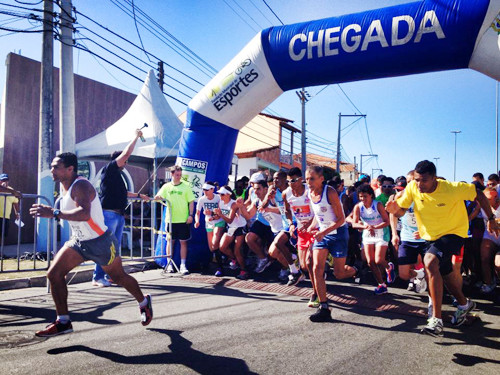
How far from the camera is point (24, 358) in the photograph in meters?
3.39

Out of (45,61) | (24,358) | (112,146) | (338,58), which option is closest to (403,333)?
(24,358)

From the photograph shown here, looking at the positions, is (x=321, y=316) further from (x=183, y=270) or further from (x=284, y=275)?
(x=183, y=270)

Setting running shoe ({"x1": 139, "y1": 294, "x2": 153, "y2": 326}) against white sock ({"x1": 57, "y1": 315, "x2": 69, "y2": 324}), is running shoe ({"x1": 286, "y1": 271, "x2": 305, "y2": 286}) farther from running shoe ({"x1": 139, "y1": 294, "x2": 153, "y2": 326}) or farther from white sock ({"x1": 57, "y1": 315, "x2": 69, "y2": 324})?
white sock ({"x1": 57, "y1": 315, "x2": 69, "y2": 324})

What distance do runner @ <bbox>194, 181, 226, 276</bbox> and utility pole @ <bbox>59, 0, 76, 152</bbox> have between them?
400cm

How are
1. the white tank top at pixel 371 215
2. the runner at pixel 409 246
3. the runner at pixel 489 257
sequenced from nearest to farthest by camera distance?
the runner at pixel 409 246, the runner at pixel 489 257, the white tank top at pixel 371 215

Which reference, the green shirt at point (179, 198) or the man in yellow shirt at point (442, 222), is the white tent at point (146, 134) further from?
the man in yellow shirt at point (442, 222)

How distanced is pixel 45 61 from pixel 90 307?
7.80 metres

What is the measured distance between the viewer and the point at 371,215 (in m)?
6.50

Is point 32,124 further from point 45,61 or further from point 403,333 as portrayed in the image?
point 403,333

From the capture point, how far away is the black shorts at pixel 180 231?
8.00 m

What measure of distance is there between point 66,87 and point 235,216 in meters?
5.71

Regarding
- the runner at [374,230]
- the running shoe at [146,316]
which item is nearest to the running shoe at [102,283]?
the running shoe at [146,316]

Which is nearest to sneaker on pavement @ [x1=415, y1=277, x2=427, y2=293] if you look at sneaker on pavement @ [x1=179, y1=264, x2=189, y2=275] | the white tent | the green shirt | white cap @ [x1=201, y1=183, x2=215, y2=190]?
white cap @ [x1=201, y1=183, x2=215, y2=190]

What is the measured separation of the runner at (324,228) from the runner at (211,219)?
3.02 m
